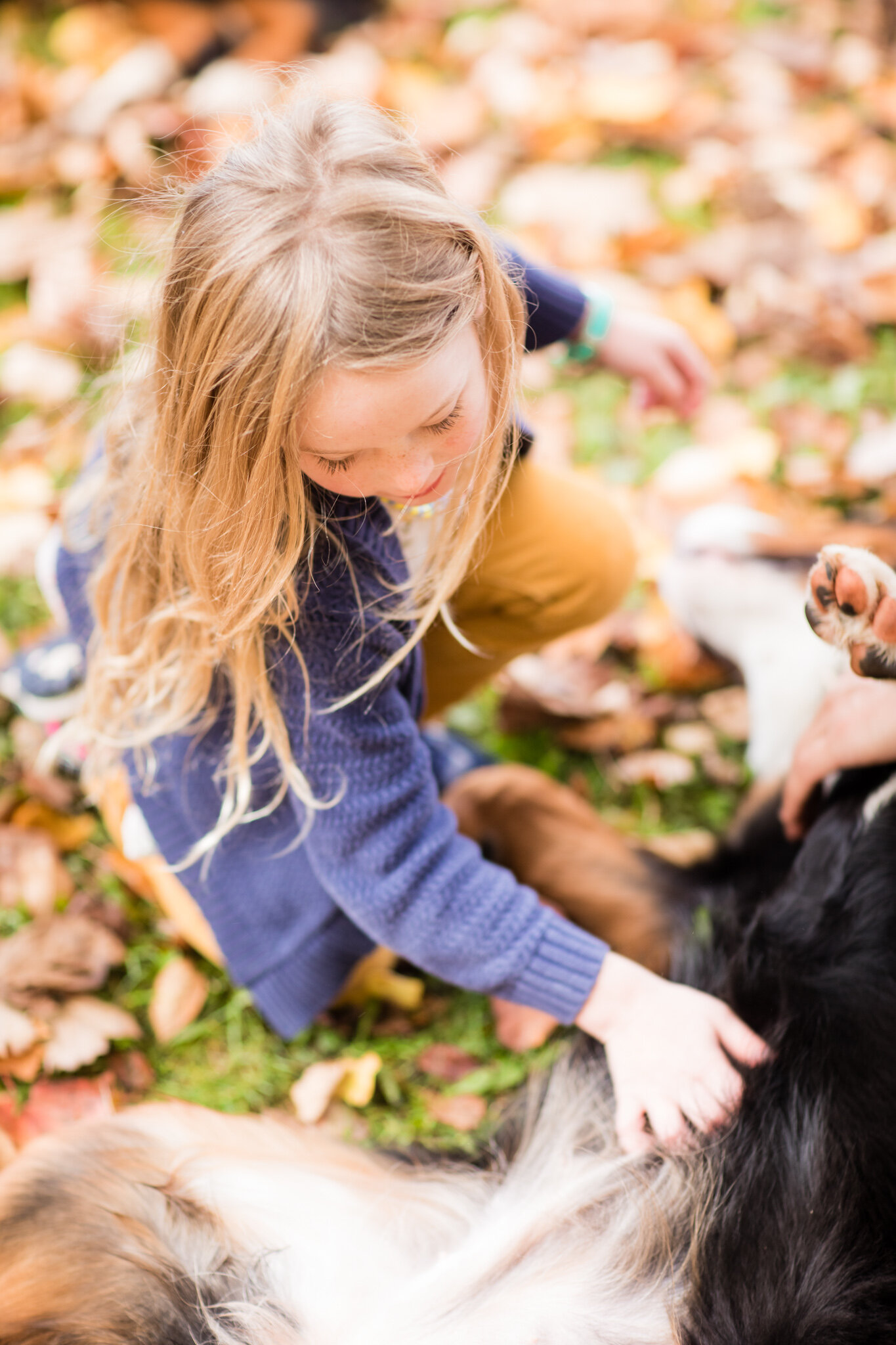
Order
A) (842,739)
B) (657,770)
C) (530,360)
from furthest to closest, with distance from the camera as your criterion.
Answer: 1. (530,360)
2. (657,770)
3. (842,739)

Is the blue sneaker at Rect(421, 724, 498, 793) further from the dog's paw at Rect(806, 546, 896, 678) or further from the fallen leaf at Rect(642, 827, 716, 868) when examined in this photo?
the dog's paw at Rect(806, 546, 896, 678)

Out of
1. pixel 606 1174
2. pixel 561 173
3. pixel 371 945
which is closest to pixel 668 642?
pixel 371 945

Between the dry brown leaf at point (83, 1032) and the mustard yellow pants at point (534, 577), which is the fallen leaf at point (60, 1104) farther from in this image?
the mustard yellow pants at point (534, 577)

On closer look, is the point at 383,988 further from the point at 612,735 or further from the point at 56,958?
the point at 612,735

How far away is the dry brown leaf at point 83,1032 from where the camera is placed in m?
1.83

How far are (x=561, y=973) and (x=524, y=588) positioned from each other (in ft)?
2.32

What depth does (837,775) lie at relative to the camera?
1.70 meters

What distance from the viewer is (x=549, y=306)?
188 cm

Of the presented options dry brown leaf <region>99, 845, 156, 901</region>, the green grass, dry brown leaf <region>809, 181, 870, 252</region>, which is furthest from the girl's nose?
dry brown leaf <region>809, 181, 870, 252</region>

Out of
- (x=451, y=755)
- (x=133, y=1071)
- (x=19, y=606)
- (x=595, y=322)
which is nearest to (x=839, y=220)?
(x=595, y=322)

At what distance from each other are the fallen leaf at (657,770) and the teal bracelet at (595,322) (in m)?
0.84

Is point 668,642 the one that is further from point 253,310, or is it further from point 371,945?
point 253,310

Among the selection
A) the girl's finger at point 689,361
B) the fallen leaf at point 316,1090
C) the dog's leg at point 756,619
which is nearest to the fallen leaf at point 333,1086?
the fallen leaf at point 316,1090

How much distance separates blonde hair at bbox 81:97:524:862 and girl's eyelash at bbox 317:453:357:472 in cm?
3
